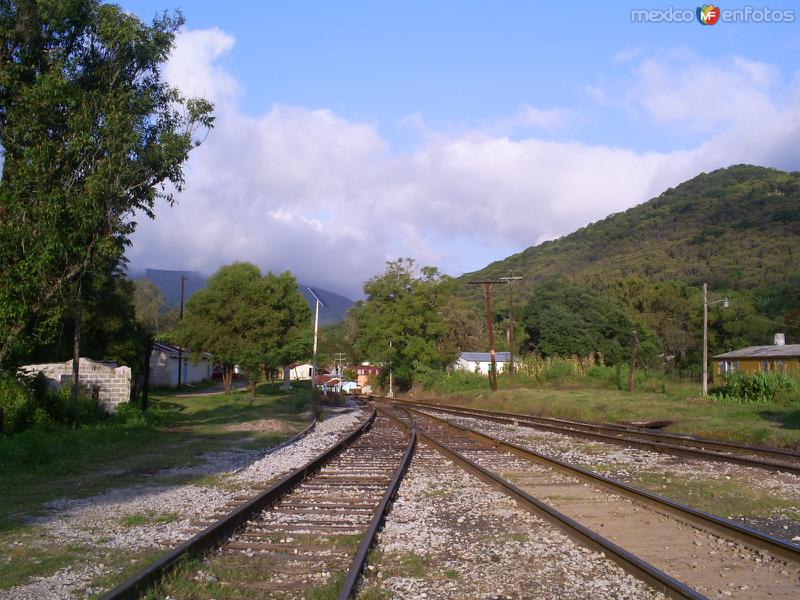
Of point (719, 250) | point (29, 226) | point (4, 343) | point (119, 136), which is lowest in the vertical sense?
point (4, 343)

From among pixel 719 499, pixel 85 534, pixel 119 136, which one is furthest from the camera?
pixel 119 136

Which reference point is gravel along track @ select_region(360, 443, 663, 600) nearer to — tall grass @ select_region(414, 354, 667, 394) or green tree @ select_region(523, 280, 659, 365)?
tall grass @ select_region(414, 354, 667, 394)

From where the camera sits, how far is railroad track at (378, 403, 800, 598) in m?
5.93

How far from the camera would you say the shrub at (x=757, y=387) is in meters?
29.6

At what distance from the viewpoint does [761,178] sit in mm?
138750

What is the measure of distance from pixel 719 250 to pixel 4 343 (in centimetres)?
10548

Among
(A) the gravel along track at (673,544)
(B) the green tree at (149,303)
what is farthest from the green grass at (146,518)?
→ (B) the green tree at (149,303)

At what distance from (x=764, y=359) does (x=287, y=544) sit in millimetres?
49706

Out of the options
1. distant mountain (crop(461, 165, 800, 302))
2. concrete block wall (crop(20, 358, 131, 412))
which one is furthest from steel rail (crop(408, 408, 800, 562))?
distant mountain (crop(461, 165, 800, 302))

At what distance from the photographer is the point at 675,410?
28.5m

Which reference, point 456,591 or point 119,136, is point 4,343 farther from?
point 456,591

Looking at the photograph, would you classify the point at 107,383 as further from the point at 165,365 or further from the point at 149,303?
the point at 149,303

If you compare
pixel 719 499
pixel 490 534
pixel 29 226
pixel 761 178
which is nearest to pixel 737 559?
pixel 490 534

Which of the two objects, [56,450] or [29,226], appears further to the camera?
[29,226]
